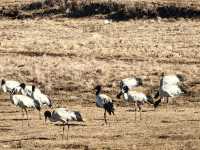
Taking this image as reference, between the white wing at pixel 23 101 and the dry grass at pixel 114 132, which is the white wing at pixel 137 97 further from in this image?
Result: the white wing at pixel 23 101

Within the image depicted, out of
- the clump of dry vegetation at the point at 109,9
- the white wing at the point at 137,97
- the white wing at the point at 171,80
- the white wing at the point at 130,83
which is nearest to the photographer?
the white wing at the point at 137,97

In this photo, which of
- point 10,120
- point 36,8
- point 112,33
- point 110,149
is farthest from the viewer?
point 36,8

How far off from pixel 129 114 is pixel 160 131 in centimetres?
551

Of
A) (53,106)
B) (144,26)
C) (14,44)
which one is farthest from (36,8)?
(53,106)

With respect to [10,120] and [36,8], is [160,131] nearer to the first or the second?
[10,120]

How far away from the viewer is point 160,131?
30359 mm

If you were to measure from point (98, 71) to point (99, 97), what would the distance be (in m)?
13.0

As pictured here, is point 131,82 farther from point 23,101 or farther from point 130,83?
point 23,101

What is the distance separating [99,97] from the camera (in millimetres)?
Answer: 34531

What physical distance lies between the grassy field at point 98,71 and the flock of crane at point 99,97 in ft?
2.05

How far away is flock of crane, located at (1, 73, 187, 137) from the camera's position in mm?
30375

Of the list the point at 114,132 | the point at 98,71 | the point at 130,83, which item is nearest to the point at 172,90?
the point at 130,83

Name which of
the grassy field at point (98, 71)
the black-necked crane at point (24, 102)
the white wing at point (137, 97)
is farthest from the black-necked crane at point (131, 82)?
the black-necked crane at point (24, 102)

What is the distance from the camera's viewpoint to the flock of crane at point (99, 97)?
30.4m
